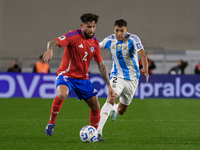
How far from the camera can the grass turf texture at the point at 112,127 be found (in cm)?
571

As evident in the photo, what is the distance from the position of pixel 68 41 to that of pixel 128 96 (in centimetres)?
233

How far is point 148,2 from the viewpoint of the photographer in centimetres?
2212

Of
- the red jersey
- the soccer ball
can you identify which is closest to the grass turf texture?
the soccer ball

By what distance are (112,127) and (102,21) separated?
1458 centimetres

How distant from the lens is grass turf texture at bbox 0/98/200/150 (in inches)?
225

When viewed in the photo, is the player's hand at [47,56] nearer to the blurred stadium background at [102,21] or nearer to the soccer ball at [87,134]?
the soccer ball at [87,134]

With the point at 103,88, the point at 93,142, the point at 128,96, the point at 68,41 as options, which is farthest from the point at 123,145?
the point at 103,88

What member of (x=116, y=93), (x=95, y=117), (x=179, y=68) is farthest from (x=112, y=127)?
(x=179, y=68)

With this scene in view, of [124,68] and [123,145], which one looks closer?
[123,145]

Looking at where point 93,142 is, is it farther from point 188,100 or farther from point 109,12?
point 109,12

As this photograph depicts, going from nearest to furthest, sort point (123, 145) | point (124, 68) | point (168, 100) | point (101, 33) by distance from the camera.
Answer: point (123, 145)
point (124, 68)
point (168, 100)
point (101, 33)

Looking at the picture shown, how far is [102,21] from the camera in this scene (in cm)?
2189

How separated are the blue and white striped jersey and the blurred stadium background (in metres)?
13.7

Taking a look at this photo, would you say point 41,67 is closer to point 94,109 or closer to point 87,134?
point 94,109
